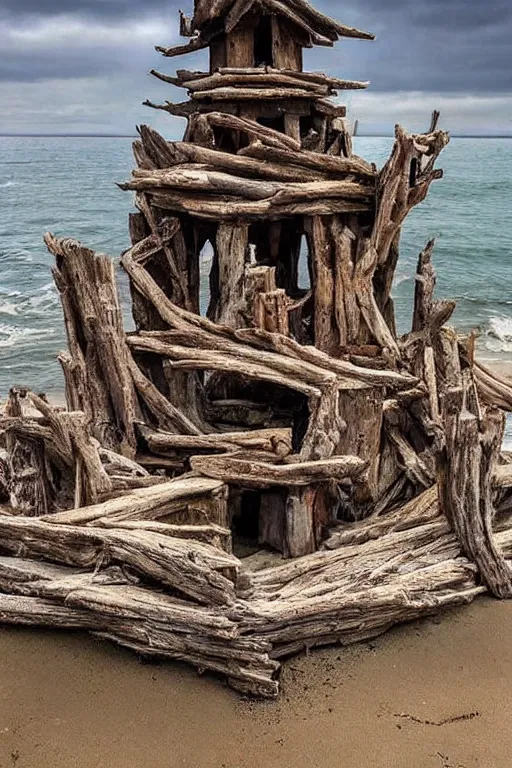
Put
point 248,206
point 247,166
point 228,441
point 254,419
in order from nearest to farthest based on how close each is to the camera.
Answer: point 228,441 < point 248,206 < point 247,166 < point 254,419

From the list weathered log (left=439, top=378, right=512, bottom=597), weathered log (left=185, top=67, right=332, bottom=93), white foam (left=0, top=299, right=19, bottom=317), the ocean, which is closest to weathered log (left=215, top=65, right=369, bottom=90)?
weathered log (left=185, top=67, right=332, bottom=93)

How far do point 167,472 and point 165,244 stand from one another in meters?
2.40

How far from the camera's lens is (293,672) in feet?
20.0

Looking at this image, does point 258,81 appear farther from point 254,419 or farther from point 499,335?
point 499,335

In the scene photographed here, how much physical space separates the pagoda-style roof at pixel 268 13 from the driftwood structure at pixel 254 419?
3 cm

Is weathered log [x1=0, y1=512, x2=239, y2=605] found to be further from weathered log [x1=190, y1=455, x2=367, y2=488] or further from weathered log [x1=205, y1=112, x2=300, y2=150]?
weathered log [x1=205, y1=112, x2=300, y2=150]

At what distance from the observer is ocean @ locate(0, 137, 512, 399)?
74.6 feet

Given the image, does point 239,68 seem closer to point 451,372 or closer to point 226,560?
point 451,372

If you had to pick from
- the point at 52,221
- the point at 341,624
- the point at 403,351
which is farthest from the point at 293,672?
the point at 52,221

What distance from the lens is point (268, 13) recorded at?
7621mm

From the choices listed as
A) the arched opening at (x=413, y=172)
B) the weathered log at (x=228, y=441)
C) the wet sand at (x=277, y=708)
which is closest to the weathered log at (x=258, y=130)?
the arched opening at (x=413, y=172)

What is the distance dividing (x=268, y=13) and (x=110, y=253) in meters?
28.4

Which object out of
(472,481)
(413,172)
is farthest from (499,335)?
(472,481)

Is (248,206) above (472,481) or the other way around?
above
